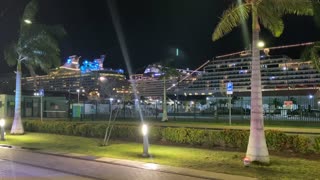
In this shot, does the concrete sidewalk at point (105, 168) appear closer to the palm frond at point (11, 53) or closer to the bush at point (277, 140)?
the bush at point (277, 140)

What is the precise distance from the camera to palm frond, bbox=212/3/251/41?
46.6 feet

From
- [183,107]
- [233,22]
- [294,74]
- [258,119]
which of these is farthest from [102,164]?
[294,74]

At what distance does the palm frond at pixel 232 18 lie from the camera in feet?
46.6

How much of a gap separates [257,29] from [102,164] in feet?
22.8

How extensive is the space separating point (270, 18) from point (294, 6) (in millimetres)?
1047

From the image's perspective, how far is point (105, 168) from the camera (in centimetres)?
1334

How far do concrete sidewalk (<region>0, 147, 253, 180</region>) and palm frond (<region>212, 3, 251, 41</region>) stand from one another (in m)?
4.99

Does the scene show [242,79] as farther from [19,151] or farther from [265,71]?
[19,151]

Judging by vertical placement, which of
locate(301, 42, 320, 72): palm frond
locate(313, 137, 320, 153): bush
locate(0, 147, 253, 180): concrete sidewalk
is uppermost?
locate(301, 42, 320, 72): palm frond

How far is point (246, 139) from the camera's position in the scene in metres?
17.2

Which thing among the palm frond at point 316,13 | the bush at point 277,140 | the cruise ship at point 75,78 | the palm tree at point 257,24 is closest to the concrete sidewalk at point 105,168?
the palm tree at point 257,24

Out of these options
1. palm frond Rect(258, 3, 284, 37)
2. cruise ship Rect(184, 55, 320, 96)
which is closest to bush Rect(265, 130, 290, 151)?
palm frond Rect(258, 3, 284, 37)

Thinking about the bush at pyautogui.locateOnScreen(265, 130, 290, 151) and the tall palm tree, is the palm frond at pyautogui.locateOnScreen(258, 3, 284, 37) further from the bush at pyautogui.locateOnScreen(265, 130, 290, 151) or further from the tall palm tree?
the bush at pyautogui.locateOnScreen(265, 130, 290, 151)

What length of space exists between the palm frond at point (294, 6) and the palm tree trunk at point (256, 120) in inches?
29.4
